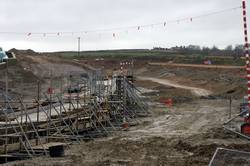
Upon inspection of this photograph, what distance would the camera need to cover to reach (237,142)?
727 inches

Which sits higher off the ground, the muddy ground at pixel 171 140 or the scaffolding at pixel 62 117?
the scaffolding at pixel 62 117

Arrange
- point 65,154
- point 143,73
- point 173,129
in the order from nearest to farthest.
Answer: point 65,154, point 173,129, point 143,73

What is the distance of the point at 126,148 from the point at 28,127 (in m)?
4.07

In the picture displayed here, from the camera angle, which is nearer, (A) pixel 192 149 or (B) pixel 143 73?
(A) pixel 192 149

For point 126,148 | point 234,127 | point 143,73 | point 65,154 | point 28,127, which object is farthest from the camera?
point 143,73

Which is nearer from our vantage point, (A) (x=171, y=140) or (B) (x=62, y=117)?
(A) (x=171, y=140)

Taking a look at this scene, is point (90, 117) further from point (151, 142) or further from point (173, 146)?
point (173, 146)

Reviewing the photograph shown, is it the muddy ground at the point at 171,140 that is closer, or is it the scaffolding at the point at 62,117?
the muddy ground at the point at 171,140

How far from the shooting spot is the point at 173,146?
18.6m

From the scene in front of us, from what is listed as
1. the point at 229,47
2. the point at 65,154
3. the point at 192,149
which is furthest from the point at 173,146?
the point at 229,47

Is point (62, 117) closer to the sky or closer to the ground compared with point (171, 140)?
closer to the sky

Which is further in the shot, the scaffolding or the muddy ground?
the scaffolding

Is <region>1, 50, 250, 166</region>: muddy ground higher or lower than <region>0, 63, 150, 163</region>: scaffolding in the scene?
lower

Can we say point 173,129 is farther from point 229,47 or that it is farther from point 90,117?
point 229,47
